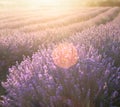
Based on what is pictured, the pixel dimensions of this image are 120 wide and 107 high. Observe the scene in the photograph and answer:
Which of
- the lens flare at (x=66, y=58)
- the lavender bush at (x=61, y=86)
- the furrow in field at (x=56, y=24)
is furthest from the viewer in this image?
the furrow in field at (x=56, y=24)

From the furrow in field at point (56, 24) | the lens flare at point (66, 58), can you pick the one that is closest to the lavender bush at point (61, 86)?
the lens flare at point (66, 58)

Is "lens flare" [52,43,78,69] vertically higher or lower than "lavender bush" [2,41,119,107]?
higher

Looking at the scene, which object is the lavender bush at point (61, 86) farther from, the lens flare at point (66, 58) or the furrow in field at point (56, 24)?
the furrow in field at point (56, 24)

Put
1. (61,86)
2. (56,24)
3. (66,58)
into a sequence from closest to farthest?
(61,86), (66,58), (56,24)

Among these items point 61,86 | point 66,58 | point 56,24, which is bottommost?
point 61,86

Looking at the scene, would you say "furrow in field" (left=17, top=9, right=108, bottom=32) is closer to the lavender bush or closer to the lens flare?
the lens flare

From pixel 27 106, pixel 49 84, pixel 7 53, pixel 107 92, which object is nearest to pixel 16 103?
pixel 27 106

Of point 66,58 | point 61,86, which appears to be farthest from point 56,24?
point 61,86

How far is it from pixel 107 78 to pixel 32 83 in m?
0.71

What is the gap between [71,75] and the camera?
3.17 meters

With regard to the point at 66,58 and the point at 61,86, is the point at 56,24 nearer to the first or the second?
the point at 66,58

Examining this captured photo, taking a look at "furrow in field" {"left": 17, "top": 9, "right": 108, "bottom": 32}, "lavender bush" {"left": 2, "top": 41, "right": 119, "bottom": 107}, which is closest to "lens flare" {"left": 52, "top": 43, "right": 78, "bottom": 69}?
"lavender bush" {"left": 2, "top": 41, "right": 119, "bottom": 107}

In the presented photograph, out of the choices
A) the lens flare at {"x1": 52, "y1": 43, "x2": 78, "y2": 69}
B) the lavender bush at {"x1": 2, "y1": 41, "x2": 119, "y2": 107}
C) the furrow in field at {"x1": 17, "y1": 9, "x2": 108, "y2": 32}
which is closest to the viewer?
the lavender bush at {"x1": 2, "y1": 41, "x2": 119, "y2": 107}

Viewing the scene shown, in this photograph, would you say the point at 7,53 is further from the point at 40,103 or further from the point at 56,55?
the point at 40,103
